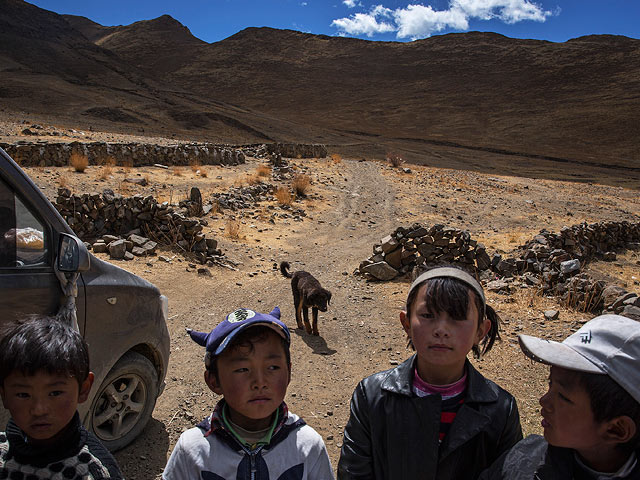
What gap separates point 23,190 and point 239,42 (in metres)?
Answer: 98.7

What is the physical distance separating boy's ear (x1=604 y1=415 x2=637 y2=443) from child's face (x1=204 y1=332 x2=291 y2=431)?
1.07 m

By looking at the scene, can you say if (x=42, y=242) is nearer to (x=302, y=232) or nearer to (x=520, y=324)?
(x=520, y=324)

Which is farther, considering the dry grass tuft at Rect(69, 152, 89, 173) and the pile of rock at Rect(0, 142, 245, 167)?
the pile of rock at Rect(0, 142, 245, 167)

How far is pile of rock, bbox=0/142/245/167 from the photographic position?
15078 millimetres

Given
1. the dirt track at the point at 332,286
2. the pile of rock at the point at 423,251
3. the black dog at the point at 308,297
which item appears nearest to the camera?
the dirt track at the point at 332,286

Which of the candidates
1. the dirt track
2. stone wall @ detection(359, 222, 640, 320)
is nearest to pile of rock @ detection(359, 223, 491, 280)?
stone wall @ detection(359, 222, 640, 320)

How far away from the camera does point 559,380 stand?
5.06ft

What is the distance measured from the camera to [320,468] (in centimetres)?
179

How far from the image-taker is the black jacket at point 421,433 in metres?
1.84

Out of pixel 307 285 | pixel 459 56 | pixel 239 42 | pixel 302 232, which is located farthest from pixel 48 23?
pixel 307 285

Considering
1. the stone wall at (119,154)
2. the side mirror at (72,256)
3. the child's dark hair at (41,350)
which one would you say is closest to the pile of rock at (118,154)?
the stone wall at (119,154)

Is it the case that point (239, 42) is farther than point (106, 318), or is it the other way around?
point (239, 42)

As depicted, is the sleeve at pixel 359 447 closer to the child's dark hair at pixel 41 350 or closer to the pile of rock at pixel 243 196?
the child's dark hair at pixel 41 350

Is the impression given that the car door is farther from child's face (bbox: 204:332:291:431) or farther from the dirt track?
the dirt track
